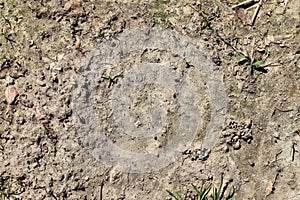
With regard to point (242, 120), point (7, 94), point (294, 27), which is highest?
point (294, 27)

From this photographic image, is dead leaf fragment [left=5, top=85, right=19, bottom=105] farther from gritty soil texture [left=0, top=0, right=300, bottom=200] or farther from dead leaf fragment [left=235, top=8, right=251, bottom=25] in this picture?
dead leaf fragment [left=235, top=8, right=251, bottom=25]

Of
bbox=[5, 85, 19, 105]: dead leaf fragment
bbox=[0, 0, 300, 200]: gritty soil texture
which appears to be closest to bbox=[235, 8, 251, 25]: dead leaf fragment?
bbox=[0, 0, 300, 200]: gritty soil texture

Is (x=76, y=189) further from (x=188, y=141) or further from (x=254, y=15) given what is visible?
(x=254, y=15)

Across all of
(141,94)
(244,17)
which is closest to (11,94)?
(141,94)

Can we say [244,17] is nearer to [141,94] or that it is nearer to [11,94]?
[141,94]

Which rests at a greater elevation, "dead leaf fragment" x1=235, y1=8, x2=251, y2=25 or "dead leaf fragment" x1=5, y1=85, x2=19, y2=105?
"dead leaf fragment" x1=235, y1=8, x2=251, y2=25

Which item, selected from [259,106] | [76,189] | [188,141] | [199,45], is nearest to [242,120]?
[259,106]

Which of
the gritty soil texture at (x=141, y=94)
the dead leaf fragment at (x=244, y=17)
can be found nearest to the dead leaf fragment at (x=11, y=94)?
the gritty soil texture at (x=141, y=94)

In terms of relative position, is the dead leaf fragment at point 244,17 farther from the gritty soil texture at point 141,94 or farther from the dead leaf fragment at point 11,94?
the dead leaf fragment at point 11,94

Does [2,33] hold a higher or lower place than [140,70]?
higher
